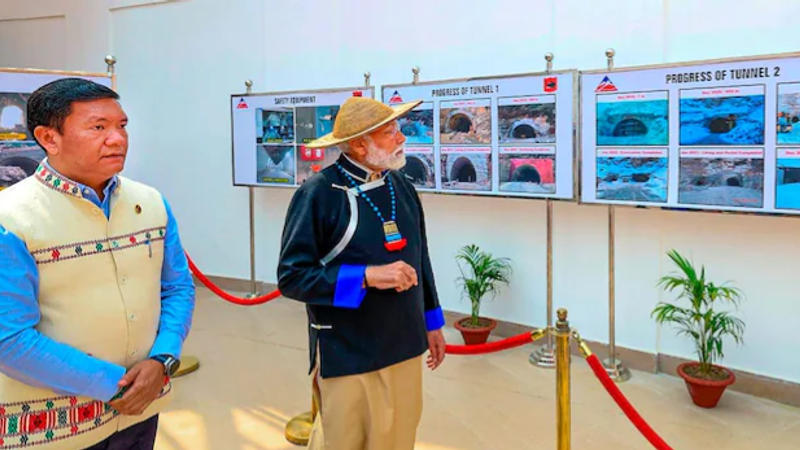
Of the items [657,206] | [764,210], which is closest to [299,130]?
[657,206]

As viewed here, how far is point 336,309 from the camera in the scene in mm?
2461

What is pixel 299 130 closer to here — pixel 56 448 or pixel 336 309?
pixel 336 309

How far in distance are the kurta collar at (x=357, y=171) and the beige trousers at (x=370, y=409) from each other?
68 centimetres

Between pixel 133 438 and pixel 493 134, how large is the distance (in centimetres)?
392

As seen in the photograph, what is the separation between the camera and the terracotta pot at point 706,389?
423 cm

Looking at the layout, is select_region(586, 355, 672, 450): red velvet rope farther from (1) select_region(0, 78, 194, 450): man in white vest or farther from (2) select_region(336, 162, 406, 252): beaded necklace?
(1) select_region(0, 78, 194, 450): man in white vest

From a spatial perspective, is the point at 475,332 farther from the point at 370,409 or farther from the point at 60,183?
the point at 60,183

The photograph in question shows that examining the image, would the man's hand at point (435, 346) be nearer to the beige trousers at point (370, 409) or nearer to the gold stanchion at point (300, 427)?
the beige trousers at point (370, 409)

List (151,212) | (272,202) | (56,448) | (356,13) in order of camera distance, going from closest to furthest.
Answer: (56,448), (151,212), (356,13), (272,202)

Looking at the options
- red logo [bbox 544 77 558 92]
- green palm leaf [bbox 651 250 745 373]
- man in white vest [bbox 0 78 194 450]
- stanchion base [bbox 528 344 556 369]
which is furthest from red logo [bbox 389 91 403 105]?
man in white vest [bbox 0 78 194 450]

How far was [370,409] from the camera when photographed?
8.16ft

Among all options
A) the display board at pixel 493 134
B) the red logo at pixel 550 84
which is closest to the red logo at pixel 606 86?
the display board at pixel 493 134

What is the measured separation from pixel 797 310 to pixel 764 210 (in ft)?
2.35

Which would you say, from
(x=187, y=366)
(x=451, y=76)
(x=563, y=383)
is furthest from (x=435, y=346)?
(x=451, y=76)
